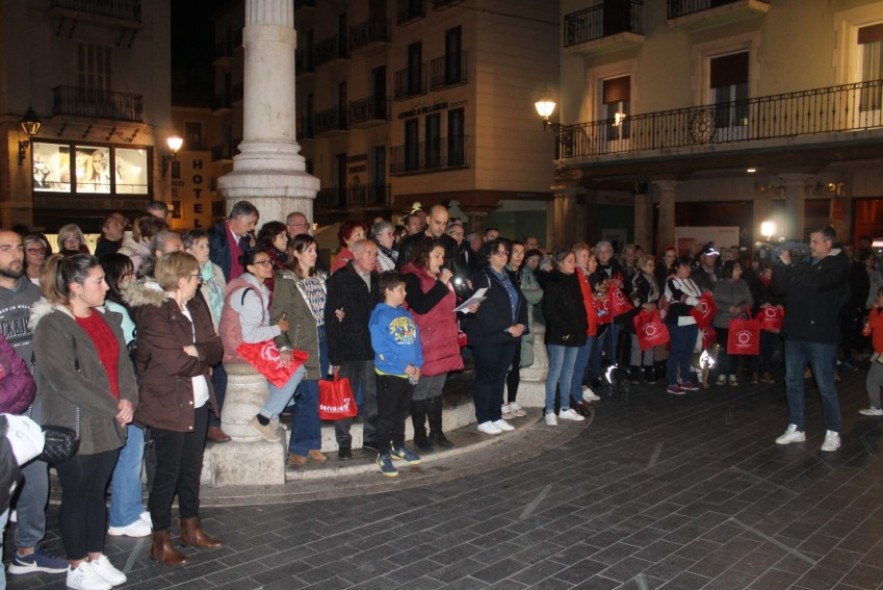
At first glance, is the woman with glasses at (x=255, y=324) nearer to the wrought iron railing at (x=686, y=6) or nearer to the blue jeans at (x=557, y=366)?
the blue jeans at (x=557, y=366)

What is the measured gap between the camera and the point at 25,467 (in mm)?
4961

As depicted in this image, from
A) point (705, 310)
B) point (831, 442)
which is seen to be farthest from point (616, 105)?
point (831, 442)

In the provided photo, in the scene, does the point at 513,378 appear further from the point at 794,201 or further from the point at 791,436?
the point at 794,201

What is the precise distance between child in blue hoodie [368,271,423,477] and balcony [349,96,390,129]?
25982 millimetres

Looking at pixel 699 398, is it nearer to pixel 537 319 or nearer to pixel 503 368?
pixel 537 319

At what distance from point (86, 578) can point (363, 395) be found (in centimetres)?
315

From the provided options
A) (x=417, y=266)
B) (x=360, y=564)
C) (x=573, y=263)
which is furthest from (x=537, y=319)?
(x=360, y=564)

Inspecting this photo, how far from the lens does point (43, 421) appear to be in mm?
4496

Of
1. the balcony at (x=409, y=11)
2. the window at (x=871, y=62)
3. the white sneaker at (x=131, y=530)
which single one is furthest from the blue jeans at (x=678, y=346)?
the balcony at (x=409, y=11)

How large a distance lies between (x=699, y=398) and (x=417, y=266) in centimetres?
501

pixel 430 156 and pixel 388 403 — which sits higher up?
Answer: pixel 430 156

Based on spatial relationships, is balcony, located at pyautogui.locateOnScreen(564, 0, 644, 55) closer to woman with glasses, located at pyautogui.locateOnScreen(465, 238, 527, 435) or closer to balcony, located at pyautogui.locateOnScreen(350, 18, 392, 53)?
balcony, located at pyautogui.locateOnScreen(350, 18, 392, 53)

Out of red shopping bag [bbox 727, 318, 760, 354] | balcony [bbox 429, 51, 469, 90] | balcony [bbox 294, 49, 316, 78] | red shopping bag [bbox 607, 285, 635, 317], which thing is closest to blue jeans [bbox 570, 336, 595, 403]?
red shopping bag [bbox 607, 285, 635, 317]

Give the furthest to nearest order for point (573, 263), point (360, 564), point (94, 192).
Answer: point (94, 192)
point (573, 263)
point (360, 564)
